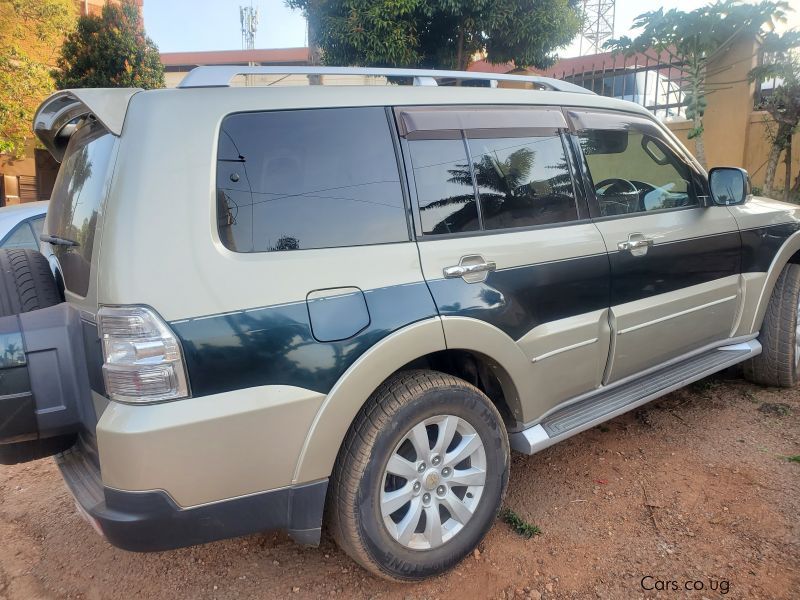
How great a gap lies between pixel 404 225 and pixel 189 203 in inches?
32.4

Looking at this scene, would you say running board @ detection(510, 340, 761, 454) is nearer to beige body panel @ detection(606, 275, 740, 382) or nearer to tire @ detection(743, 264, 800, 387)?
beige body panel @ detection(606, 275, 740, 382)

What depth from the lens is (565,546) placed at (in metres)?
2.64

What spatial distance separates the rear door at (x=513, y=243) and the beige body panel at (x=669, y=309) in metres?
0.15

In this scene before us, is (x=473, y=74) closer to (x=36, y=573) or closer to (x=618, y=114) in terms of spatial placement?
(x=618, y=114)

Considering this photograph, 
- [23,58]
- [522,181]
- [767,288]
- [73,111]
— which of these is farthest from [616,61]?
[23,58]

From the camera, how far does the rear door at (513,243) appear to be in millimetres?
2404

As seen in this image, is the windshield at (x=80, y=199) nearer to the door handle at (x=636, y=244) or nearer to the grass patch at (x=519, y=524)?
the grass patch at (x=519, y=524)

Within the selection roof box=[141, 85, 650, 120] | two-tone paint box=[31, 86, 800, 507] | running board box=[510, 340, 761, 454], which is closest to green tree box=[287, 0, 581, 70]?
roof box=[141, 85, 650, 120]

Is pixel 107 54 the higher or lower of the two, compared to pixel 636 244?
higher

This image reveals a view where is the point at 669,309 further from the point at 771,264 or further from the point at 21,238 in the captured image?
the point at 21,238

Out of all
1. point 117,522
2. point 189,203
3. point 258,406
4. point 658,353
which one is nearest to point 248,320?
point 258,406

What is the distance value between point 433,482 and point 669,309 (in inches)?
68.1

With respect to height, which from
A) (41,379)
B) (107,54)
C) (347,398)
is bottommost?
(347,398)

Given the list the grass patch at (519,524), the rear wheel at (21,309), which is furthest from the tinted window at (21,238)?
the grass patch at (519,524)
